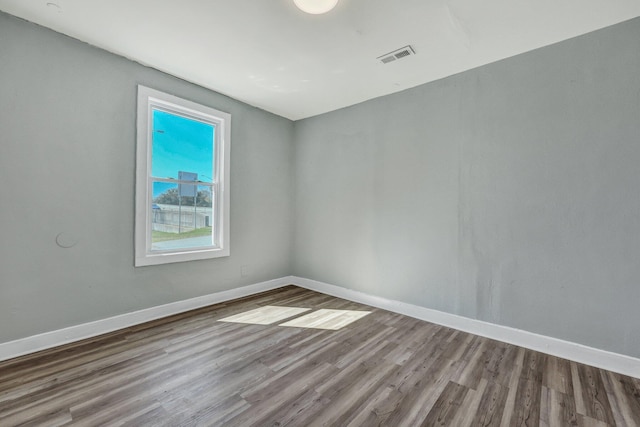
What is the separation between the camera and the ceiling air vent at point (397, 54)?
8.07 feet

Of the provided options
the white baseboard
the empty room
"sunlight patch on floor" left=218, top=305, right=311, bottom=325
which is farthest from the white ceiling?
"sunlight patch on floor" left=218, top=305, right=311, bottom=325

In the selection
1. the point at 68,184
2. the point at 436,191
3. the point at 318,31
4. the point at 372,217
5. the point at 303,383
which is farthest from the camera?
the point at 372,217

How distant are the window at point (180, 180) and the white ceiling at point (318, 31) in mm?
481

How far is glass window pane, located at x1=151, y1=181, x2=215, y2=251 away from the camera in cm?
301

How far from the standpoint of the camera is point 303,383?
189 cm

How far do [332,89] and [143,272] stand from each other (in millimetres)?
2944

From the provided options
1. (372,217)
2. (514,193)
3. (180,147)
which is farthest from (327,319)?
(180,147)

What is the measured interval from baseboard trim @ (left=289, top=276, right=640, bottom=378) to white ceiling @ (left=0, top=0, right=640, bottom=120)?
2.56 meters

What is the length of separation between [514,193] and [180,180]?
11.6 ft

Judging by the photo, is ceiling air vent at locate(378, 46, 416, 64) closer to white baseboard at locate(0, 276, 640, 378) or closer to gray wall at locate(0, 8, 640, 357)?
gray wall at locate(0, 8, 640, 357)

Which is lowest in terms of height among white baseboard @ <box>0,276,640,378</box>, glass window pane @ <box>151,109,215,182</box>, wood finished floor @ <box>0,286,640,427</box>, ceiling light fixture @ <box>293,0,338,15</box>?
wood finished floor @ <box>0,286,640,427</box>

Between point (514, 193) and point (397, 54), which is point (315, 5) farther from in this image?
point (514, 193)

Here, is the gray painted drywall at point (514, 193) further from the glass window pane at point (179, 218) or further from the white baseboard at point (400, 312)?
the glass window pane at point (179, 218)

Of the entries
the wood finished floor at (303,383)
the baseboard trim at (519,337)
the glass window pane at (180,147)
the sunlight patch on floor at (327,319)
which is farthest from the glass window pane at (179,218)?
the baseboard trim at (519,337)
